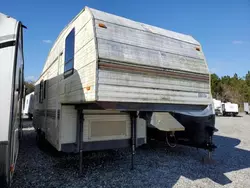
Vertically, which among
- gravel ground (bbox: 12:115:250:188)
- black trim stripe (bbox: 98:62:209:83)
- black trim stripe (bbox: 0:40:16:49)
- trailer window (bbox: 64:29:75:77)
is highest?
trailer window (bbox: 64:29:75:77)

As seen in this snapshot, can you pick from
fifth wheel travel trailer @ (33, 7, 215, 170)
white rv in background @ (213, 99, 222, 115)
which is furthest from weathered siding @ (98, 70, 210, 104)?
white rv in background @ (213, 99, 222, 115)

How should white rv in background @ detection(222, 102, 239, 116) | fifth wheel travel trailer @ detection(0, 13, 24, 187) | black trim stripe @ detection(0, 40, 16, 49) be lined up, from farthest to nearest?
white rv in background @ detection(222, 102, 239, 116), black trim stripe @ detection(0, 40, 16, 49), fifth wheel travel trailer @ detection(0, 13, 24, 187)

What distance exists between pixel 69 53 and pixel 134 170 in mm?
3043


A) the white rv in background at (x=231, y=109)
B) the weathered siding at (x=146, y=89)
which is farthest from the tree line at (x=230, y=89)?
the weathered siding at (x=146, y=89)

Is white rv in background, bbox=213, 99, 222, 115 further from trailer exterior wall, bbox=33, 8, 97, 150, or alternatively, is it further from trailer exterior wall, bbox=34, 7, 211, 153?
trailer exterior wall, bbox=33, 8, 97, 150

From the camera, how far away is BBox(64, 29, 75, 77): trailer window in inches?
176

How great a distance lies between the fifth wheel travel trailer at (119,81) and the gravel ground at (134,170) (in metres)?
0.61

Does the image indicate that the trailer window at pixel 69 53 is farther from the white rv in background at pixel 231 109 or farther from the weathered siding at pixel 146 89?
the white rv in background at pixel 231 109

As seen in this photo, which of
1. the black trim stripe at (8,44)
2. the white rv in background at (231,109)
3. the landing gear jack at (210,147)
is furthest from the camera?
the white rv in background at (231,109)

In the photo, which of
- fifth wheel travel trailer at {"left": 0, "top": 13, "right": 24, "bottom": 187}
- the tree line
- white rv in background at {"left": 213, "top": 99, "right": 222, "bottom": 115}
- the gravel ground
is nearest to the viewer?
fifth wheel travel trailer at {"left": 0, "top": 13, "right": 24, "bottom": 187}

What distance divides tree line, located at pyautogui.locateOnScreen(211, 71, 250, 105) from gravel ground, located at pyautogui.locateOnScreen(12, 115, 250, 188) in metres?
37.7

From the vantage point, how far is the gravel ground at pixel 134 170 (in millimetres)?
4242

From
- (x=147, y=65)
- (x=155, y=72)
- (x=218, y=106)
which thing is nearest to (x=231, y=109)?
(x=218, y=106)

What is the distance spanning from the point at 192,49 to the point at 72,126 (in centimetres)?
320
